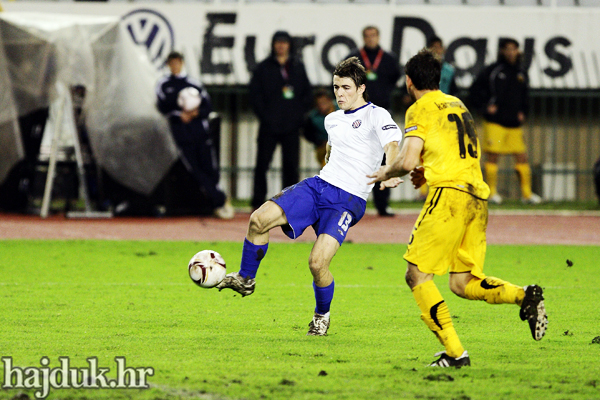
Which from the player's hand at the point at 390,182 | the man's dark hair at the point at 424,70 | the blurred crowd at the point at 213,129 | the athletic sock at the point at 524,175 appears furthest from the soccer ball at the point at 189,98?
the man's dark hair at the point at 424,70

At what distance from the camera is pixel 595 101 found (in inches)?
765

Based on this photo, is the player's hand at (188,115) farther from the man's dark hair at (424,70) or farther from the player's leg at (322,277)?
the man's dark hair at (424,70)

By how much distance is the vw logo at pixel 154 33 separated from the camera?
1872 cm

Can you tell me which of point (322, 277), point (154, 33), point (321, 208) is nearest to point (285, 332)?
point (322, 277)

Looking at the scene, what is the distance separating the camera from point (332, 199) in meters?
6.53

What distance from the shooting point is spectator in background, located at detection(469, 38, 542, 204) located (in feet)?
53.8

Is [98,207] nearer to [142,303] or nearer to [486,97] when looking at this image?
[486,97]

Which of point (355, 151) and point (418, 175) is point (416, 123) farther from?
point (355, 151)

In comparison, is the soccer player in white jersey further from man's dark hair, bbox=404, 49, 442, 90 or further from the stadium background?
the stadium background

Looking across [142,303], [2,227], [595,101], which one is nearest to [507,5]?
[595,101]

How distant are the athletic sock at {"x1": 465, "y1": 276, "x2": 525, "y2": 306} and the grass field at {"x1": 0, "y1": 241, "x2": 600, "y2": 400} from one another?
368 millimetres

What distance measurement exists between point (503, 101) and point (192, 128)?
17.9 ft

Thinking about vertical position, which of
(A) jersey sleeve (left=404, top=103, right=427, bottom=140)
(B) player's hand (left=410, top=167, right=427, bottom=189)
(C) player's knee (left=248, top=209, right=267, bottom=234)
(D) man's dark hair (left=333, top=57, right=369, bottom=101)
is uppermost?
(D) man's dark hair (left=333, top=57, right=369, bottom=101)

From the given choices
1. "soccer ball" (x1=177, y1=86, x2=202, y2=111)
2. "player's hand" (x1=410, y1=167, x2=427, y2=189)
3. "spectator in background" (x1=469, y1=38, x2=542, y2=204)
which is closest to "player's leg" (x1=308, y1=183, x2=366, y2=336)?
"player's hand" (x1=410, y1=167, x2=427, y2=189)
